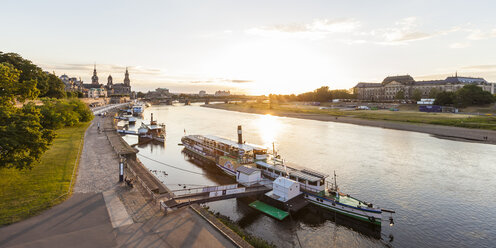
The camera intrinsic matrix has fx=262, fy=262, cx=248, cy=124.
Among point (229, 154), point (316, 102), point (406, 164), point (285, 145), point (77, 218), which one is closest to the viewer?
point (77, 218)

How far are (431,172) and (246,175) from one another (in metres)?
28.9

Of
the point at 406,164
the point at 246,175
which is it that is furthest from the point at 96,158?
the point at 406,164

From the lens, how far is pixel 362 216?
24062 millimetres

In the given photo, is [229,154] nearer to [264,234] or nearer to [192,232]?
[264,234]

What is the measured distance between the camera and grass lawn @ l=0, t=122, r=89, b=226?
19406 millimetres

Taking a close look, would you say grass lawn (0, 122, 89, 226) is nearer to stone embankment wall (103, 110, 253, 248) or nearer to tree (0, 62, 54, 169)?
tree (0, 62, 54, 169)

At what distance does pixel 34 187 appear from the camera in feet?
78.9

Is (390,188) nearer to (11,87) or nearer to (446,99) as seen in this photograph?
(11,87)

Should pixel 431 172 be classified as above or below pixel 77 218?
below

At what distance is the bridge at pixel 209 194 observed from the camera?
22.8 m

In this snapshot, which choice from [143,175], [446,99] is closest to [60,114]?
[143,175]

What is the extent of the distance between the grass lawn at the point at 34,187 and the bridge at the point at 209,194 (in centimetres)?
921

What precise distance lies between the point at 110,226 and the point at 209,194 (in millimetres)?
9505

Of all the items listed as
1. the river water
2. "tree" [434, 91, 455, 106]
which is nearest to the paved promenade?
the river water
